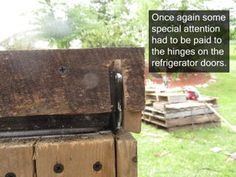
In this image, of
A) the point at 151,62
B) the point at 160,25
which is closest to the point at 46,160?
the point at 160,25

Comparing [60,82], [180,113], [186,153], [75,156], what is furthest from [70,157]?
[180,113]

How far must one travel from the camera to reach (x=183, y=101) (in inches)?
219

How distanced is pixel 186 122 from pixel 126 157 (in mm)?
4773

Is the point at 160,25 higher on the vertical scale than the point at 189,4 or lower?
lower

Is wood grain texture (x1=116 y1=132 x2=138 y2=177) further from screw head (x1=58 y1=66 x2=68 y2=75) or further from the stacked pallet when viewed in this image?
the stacked pallet

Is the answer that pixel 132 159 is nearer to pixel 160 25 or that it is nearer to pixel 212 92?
pixel 160 25

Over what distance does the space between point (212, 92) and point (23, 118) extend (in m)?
9.29

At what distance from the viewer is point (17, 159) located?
611 mm

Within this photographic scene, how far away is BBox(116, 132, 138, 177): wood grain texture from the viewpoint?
24.8 inches

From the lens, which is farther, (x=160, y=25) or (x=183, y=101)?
(x=160, y=25)

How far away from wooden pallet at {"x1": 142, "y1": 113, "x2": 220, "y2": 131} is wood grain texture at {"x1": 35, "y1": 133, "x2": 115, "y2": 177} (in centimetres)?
463

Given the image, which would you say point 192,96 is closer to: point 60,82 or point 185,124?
point 185,124

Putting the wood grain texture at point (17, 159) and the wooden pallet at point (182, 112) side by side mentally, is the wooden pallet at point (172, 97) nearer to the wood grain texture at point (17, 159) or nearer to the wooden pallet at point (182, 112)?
the wooden pallet at point (182, 112)

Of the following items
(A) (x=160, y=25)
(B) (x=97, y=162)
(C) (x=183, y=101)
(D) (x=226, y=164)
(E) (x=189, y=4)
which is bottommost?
(D) (x=226, y=164)
